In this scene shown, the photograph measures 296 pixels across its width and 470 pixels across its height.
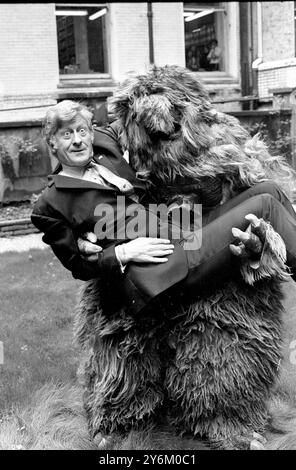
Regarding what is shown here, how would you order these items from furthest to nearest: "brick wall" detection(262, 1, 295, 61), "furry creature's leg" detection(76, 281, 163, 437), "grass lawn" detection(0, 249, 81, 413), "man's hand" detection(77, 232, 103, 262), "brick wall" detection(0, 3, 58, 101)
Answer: "brick wall" detection(262, 1, 295, 61) < "brick wall" detection(0, 3, 58, 101) < "grass lawn" detection(0, 249, 81, 413) < "furry creature's leg" detection(76, 281, 163, 437) < "man's hand" detection(77, 232, 103, 262)

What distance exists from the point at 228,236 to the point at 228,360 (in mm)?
456

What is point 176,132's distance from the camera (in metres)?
2.00

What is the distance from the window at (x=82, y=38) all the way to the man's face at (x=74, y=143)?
838 cm

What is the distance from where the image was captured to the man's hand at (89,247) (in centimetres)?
204

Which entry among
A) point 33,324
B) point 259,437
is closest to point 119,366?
point 259,437

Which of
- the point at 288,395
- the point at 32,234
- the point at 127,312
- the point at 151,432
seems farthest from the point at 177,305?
the point at 32,234

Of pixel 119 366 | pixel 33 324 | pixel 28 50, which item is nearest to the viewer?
pixel 119 366

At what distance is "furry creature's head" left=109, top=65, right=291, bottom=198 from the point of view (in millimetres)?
1987

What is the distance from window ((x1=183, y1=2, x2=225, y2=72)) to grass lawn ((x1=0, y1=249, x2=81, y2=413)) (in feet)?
21.5

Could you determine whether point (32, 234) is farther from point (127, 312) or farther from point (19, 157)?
→ point (127, 312)

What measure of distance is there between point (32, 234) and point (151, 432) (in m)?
4.95

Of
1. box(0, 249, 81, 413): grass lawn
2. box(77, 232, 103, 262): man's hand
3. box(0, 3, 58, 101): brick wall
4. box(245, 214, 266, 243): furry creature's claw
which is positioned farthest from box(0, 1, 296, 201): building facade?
box(245, 214, 266, 243): furry creature's claw

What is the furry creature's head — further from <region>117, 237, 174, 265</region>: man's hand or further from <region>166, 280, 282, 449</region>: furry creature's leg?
<region>166, 280, 282, 449</region>: furry creature's leg

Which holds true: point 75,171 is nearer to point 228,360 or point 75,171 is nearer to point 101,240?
point 101,240
